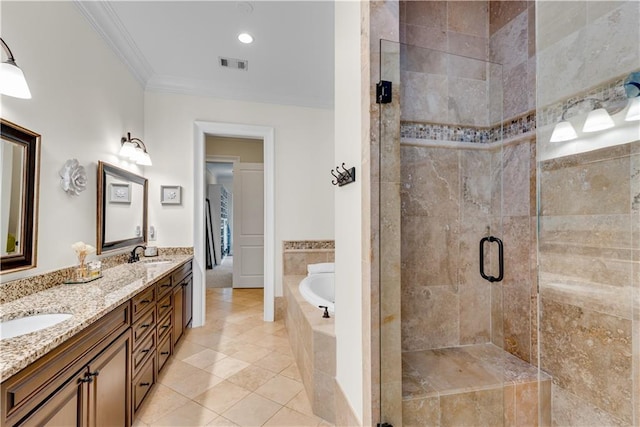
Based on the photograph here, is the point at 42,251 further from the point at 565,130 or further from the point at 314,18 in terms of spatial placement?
the point at 565,130

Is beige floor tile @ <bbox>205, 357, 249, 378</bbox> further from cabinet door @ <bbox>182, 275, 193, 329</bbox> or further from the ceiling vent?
the ceiling vent

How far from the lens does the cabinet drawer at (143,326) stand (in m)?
1.71

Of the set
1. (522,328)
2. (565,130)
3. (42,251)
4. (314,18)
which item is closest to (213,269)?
(42,251)

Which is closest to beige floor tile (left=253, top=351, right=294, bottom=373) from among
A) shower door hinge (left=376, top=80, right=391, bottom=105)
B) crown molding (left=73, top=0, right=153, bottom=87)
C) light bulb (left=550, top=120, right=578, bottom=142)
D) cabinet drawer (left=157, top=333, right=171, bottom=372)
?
cabinet drawer (left=157, top=333, right=171, bottom=372)

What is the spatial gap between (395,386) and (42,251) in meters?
2.12

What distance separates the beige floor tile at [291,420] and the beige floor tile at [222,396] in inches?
12.8

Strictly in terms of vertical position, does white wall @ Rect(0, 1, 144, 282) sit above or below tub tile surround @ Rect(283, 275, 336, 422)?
above

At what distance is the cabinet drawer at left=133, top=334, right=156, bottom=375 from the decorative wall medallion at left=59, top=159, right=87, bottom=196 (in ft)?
3.76

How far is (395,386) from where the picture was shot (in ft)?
4.00

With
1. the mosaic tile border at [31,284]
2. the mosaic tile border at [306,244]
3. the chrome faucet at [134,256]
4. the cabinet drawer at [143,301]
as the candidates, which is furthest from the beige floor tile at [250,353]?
the mosaic tile border at [31,284]

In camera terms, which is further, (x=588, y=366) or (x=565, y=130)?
(x=565, y=130)

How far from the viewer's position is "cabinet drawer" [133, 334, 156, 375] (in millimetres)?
1713

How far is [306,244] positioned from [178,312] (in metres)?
1.60

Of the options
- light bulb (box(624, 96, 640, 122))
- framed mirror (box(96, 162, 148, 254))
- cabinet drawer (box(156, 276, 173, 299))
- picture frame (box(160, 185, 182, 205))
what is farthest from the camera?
picture frame (box(160, 185, 182, 205))
